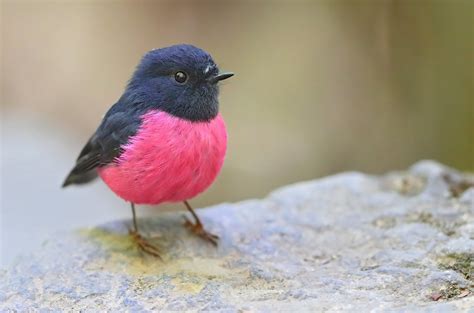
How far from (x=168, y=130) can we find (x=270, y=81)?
4.15 m

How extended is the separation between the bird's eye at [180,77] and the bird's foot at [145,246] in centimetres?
83

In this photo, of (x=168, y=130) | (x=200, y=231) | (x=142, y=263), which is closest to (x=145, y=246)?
(x=142, y=263)

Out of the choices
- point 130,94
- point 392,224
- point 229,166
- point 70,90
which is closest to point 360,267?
point 392,224

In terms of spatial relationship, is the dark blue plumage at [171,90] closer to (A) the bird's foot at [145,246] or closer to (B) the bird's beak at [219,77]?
(B) the bird's beak at [219,77]

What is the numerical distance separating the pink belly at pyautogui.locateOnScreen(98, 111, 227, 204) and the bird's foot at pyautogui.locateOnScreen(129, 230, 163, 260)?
0.23 metres

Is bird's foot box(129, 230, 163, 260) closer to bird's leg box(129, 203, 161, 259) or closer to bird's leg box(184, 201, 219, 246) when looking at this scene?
bird's leg box(129, 203, 161, 259)

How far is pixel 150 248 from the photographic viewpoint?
3.38 m

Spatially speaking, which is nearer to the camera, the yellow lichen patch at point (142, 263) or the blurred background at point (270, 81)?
the yellow lichen patch at point (142, 263)

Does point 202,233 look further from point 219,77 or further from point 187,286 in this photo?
point 219,77

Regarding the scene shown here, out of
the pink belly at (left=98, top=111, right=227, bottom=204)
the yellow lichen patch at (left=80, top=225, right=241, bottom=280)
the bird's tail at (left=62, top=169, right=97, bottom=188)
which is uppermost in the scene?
the pink belly at (left=98, top=111, right=227, bottom=204)

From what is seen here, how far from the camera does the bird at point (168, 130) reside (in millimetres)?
3217

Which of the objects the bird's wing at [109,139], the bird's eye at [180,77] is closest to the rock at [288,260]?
the bird's wing at [109,139]

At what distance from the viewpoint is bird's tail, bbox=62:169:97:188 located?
3.82 metres

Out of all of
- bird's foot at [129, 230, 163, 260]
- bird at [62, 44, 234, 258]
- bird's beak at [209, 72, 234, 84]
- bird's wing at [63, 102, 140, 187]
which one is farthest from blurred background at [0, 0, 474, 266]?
bird's beak at [209, 72, 234, 84]
